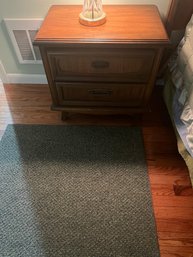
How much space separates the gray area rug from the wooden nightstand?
250 millimetres

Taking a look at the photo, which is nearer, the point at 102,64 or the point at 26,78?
the point at 102,64

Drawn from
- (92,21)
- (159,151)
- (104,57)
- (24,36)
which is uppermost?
(92,21)

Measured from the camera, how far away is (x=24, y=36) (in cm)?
140

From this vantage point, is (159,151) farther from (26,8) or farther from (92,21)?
(26,8)

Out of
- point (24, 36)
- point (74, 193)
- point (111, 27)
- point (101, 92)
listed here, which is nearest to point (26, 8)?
point (24, 36)

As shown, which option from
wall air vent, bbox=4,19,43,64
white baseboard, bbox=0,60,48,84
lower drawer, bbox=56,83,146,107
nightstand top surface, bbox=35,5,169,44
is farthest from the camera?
white baseboard, bbox=0,60,48,84

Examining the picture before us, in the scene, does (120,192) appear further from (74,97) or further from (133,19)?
(133,19)

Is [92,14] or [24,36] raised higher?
[92,14]

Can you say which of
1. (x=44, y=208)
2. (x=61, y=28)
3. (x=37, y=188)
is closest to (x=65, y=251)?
(x=44, y=208)

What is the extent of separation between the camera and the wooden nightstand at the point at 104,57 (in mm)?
947

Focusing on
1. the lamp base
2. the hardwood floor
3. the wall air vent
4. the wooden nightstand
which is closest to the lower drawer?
the wooden nightstand

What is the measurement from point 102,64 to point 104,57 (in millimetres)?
49

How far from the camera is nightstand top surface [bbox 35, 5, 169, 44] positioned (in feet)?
3.09

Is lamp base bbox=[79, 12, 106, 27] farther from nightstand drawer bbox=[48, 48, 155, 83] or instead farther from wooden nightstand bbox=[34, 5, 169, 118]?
nightstand drawer bbox=[48, 48, 155, 83]
